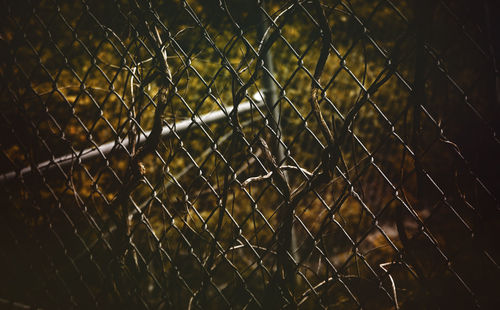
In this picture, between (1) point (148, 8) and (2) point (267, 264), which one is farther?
(2) point (267, 264)

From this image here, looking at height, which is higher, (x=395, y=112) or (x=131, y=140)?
(x=131, y=140)

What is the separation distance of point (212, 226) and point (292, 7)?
1.69m

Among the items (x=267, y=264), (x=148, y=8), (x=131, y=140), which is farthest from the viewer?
(x=267, y=264)

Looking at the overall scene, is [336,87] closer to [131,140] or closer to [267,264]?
[267,264]

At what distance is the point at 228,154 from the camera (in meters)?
1.14

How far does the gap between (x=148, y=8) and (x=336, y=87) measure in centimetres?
263

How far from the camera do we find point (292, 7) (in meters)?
0.84

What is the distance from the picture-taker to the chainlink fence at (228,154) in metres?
0.83

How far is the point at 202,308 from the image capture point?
1.20m

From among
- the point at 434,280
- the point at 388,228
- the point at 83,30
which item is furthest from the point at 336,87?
the point at 434,280

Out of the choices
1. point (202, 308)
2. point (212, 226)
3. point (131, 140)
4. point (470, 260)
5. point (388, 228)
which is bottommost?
point (470, 260)

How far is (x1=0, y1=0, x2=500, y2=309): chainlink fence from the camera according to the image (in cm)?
83

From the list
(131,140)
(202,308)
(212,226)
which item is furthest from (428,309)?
(212,226)

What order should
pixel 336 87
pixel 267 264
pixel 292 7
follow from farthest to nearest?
pixel 336 87 → pixel 267 264 → pixel 292 7
